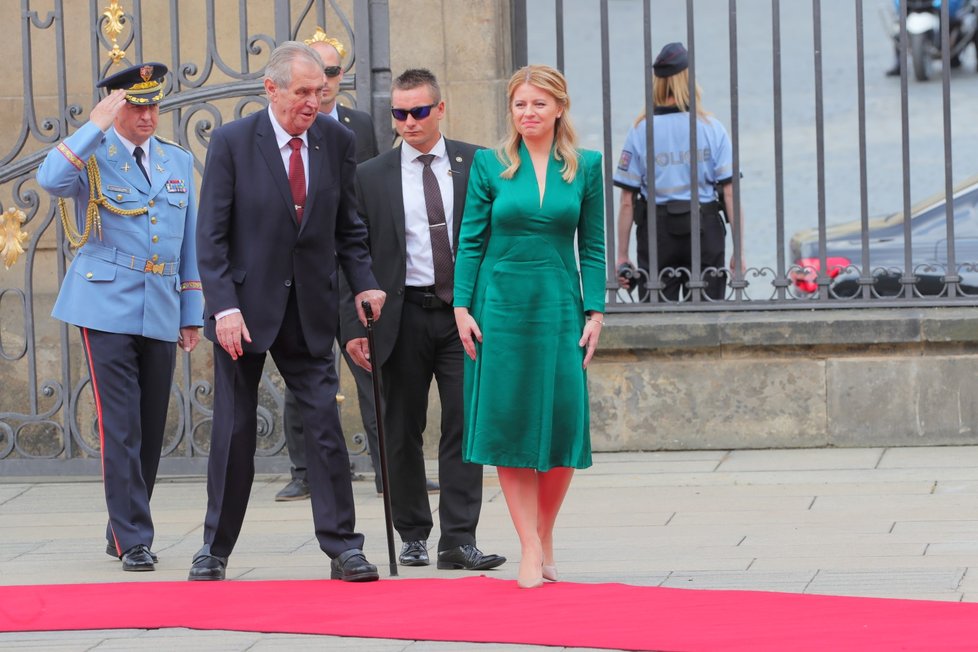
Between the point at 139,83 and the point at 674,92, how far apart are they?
11.4ft

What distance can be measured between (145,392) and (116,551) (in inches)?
23.0

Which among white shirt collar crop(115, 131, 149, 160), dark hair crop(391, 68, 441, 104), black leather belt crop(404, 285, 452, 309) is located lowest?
black leather belt crop(404, 285, 452, 309)

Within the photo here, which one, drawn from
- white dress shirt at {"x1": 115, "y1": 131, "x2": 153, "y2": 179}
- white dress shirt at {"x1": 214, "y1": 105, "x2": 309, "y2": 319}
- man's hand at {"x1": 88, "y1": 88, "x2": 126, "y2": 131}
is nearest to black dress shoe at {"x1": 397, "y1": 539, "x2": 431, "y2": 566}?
white dress shirt at {"x1": 214, "y1": 105, "x2": 309, "y2": 319}

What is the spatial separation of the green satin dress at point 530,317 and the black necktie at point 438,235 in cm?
48

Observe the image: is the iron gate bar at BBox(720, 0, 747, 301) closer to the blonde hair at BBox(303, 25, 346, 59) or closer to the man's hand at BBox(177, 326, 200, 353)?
the blonde hair at BBox(303, 25, 346, 59)

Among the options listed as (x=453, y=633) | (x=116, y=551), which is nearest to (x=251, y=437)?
(x=116, y=551)

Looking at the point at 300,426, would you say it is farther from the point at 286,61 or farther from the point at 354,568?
the point at 286,61

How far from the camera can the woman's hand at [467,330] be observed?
5910mm

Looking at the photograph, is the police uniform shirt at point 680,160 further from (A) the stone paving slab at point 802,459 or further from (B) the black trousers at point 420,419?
(B) the black trousers at point 420,419

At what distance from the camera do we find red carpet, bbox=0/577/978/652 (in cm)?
491

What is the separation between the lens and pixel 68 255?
350 inches

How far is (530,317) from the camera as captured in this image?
5832 millimetres

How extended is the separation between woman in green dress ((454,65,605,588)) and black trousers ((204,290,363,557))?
484 millimetres

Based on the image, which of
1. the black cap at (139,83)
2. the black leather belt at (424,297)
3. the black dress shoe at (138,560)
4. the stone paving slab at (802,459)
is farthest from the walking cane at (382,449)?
the stone paving slab at (802,459)
